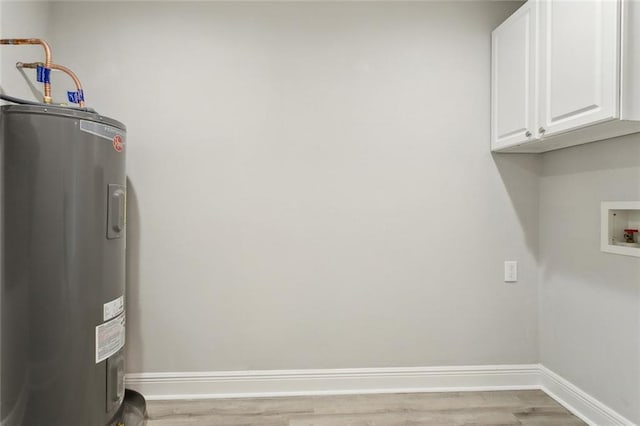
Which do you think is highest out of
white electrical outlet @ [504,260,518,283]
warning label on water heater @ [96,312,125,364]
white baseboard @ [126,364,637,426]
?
white electrical outlet @ [504,260,518,283]

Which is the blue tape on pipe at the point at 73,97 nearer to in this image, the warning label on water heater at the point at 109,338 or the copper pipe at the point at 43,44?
the copper pipe at the point at 43,44

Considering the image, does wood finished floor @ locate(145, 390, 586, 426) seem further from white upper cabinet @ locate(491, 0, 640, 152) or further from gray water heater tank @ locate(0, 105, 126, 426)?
white upper cabinet @ locate(491, 0, 640, 152)

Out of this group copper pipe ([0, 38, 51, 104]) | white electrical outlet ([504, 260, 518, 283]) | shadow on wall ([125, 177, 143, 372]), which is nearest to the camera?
copper pipe ([0, 38, 51, 104])

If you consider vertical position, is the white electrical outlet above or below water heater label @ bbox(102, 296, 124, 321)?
above

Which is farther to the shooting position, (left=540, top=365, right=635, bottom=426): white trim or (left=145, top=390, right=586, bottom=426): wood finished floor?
(left=145, top=390, right=586, bottom=426): wood finished floor

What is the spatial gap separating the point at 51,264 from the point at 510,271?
2.43 meters

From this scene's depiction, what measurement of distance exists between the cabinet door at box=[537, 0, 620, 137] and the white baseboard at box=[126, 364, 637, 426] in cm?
149

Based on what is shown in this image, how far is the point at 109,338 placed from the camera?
1605 millimetres

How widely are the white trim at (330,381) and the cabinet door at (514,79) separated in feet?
4.71

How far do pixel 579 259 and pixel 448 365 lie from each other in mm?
980

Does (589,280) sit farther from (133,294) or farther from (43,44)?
(43,44)

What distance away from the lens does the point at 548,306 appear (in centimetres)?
225

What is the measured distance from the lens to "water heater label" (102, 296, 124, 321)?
1583mm

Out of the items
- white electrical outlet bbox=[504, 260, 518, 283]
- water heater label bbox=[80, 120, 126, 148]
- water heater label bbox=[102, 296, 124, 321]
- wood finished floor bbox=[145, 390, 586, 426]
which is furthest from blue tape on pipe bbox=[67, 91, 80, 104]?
white electrical outlet bbox=[504, 260, 518, 283]
